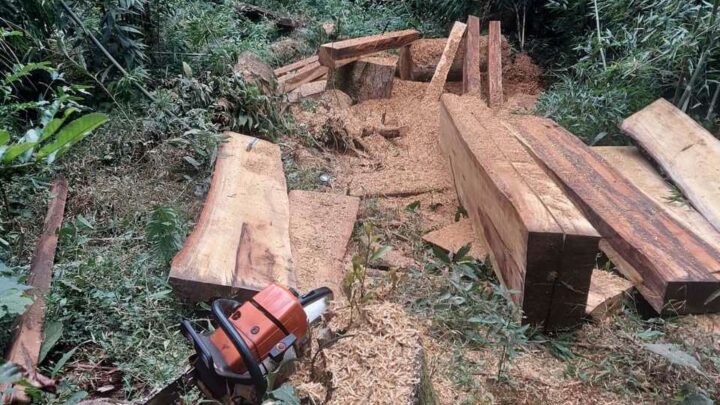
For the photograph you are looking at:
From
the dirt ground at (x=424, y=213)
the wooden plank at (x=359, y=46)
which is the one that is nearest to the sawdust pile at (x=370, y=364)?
the dirt ground at (x=424, y=213)

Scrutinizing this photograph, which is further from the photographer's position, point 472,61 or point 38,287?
point 472,61

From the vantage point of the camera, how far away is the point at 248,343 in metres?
1.80

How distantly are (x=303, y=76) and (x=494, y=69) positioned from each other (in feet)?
6.02

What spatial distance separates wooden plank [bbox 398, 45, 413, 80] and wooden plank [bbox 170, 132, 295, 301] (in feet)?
9.03

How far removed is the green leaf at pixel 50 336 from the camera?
2.26 meters

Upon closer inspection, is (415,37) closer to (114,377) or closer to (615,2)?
(615,2)

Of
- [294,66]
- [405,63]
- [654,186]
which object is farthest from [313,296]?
[405,63]

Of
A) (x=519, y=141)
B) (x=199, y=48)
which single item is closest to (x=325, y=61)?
(x=199, y=48)

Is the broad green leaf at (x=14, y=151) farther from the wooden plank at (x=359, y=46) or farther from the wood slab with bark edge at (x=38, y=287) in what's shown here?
the wooden plank at (x=359, y=46)

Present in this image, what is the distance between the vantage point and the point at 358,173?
4328 millimetres

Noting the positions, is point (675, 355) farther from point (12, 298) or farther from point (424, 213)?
point (12, 298)

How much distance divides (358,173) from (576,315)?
2.18 meters

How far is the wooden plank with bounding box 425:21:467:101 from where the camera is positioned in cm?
567

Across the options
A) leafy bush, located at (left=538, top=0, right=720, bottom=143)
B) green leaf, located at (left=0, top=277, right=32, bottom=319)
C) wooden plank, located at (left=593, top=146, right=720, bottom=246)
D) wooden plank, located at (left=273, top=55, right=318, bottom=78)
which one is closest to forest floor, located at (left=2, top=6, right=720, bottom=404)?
green leaf, located at (left=0, top=277, right=32, bottom=319)
